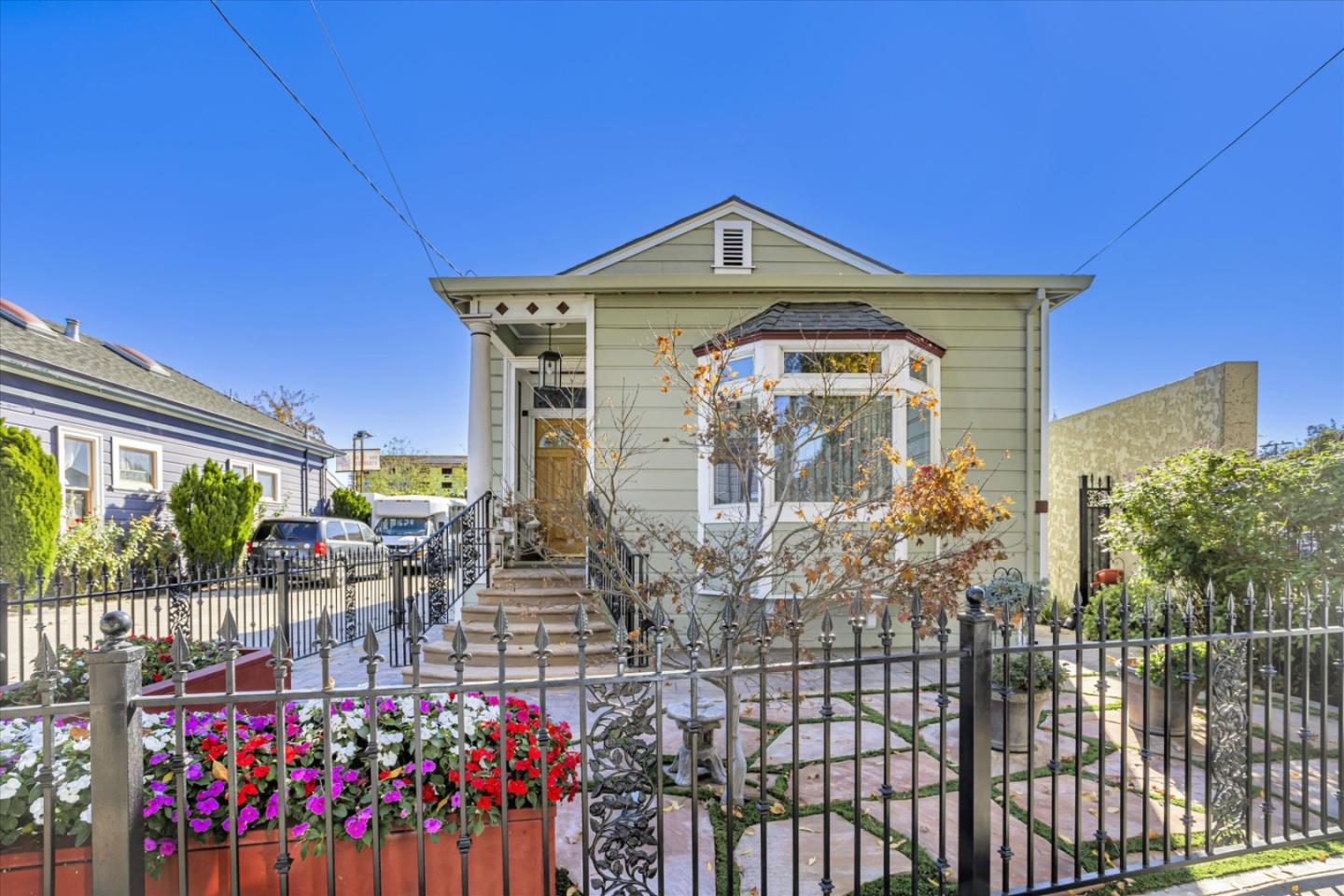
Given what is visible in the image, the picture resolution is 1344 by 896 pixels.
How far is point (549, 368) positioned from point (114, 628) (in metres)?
6.53

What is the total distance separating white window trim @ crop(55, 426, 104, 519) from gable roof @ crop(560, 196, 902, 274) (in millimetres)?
9971

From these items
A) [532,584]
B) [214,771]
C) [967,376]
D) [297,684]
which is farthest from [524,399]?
[214,771]

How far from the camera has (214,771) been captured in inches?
84.4

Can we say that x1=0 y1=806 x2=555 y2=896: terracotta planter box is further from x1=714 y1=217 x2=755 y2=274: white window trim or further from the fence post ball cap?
x1=714 y1=217 x2=755 y2=274: white window trim

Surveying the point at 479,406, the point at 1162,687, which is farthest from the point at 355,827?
the point at 479,406

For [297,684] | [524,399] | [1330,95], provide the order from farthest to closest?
[524,399] → [1330,95] → [297,684]

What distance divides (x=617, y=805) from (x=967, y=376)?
22.0ft

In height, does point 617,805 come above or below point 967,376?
below


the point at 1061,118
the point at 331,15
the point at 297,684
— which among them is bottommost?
the point at 297,684

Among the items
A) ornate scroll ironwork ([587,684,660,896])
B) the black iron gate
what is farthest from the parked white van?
ornate scroll ironwork ([587,684,660,896])

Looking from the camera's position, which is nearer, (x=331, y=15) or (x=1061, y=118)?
(x=331, y=15)

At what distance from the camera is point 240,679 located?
3.46 metres

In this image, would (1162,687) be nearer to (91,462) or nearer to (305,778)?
(305,778)

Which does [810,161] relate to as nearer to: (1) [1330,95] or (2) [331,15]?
(1) [1330,95]
